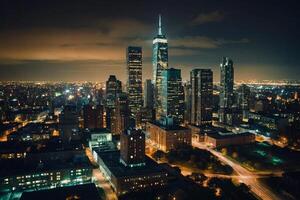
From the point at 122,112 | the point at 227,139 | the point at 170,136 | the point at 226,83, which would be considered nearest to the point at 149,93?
the point at 226,83

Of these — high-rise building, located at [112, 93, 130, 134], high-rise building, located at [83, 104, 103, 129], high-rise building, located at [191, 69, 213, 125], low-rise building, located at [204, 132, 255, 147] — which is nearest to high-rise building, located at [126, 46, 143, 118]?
high-rise building, located at [191, 69, 213, 125]

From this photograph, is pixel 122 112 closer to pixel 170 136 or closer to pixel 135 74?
pixel 170 136

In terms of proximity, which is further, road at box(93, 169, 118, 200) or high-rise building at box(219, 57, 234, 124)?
high-rise building at box(219, 57, 234, 124)

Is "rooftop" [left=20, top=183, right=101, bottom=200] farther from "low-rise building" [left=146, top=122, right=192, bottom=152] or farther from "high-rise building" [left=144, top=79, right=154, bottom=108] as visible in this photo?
"high-rise building" [left=144, top=79, right=154, bottom=108]

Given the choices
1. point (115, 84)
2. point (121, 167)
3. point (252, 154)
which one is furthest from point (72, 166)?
point (115, 84)

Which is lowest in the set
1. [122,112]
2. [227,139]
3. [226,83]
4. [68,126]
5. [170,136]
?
[227,139]

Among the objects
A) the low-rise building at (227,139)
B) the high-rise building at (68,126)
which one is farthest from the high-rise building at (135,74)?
the low-rise building at (227,139)
